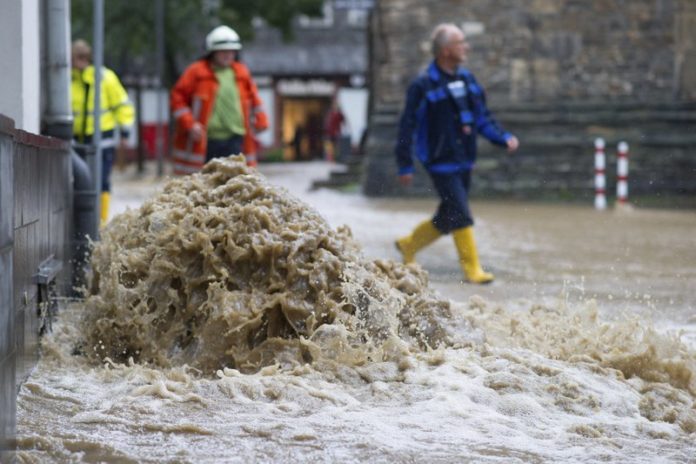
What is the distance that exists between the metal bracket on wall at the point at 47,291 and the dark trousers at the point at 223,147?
4874mm

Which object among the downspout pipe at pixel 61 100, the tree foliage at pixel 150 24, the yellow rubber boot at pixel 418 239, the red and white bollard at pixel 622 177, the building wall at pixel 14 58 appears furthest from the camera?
the tree foliage at pixel 150 24

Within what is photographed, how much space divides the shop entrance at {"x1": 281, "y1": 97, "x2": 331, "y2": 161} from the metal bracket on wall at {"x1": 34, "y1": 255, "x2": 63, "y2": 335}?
160 feet

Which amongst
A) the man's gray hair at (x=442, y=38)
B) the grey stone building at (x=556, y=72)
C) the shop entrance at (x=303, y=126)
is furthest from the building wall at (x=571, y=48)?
the shop entrance at (x=303, y=126)

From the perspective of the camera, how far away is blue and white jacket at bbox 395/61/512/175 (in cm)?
1118

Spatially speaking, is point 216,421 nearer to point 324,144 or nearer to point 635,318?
point 635,318

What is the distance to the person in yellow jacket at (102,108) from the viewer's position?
13.2 m

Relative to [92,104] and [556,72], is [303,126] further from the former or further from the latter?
[92,104]

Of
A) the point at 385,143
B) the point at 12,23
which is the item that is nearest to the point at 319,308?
the point at 12,23

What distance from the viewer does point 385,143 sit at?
81.2ft

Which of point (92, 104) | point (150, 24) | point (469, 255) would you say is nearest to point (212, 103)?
point (92, 104)

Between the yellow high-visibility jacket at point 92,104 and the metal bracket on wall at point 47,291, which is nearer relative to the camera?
Answer: the metal bracket on wall at point 47,291

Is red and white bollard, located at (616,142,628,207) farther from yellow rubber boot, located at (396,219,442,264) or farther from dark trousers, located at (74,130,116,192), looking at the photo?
yellow rubber boot, located at (396,219,442,264)

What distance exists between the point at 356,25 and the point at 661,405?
5651cm

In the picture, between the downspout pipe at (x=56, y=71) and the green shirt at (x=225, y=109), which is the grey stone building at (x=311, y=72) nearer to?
the green shirt at (x=225, y=109)
